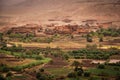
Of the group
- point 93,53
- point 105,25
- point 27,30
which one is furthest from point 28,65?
point 105,25

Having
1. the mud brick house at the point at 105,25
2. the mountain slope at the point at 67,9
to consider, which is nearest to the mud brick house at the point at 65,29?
the mud brick house at the point at 105,25

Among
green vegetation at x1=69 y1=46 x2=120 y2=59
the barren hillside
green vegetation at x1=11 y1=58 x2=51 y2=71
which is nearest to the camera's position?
green vegetation at x1=11 y1=58 x2=51 y2=71

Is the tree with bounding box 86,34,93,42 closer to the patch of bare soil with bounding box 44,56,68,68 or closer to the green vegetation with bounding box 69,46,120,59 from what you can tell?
the green vegetation with bounding box 69,46,120,59

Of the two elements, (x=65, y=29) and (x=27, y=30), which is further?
(x=27, y=30)

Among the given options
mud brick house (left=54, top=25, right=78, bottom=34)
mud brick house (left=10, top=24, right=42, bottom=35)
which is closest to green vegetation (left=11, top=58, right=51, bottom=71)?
mud brick house (left=54, top=25, right=78, bottom=34)

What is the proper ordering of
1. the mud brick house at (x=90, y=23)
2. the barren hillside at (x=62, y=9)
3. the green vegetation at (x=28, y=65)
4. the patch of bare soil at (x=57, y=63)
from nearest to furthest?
the green vegetation at (x=28, y=65)
the patch of bare soil at (x=57, y=63)
the mud brick house at (x=90, y=23)
the barren hillside at (x=62, y=9)

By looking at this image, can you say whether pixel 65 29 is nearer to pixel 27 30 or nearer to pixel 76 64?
pixel 27 30

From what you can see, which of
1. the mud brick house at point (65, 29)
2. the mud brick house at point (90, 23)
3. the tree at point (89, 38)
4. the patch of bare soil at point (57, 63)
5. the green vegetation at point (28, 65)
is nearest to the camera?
the green vegetation at point (28, 65)

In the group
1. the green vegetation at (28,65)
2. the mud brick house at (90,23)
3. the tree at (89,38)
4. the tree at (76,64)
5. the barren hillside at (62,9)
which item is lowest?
the tree at (76,64)

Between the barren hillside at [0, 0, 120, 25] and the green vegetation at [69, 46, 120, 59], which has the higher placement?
the barren hillside at [0, 0, 120, 25]

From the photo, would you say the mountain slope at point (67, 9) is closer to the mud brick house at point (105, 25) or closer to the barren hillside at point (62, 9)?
the barren hillside at point (62, 9)

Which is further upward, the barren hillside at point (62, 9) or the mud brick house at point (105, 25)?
the barren hillside at point (62, 9)

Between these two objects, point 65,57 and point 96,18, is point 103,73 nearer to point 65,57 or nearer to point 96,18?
point 65,57
